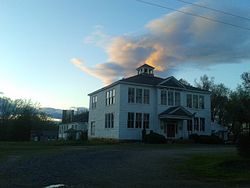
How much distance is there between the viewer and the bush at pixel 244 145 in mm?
16953

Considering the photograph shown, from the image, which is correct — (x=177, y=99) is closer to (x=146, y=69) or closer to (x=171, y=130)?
(x=171, y=130)

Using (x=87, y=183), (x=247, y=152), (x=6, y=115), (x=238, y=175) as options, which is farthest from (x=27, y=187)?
(x=6, y=115)

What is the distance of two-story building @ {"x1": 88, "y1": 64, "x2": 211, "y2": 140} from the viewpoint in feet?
144

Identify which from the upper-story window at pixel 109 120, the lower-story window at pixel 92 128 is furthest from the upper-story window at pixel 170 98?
the lower-story window at pixel 92 128

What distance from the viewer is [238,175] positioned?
14.1 meters

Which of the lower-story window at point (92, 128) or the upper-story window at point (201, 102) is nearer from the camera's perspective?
the upper-story window at point (201, 102)

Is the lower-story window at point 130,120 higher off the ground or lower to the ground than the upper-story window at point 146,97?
lower

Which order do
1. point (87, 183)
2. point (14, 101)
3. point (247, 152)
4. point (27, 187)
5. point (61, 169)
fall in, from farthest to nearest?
point (14, 101) < point (247, 152) < point (61, 169) < point (87, 183) < point (27, 187)

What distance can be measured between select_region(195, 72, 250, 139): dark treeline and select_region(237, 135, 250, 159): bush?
41.4m

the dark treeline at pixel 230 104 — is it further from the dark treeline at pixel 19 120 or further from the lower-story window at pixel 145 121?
the dark treeline at pixel 19 120

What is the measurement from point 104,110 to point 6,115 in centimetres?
5084

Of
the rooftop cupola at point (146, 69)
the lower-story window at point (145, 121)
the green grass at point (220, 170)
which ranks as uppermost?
the rooftop cupola at point (146, 69)

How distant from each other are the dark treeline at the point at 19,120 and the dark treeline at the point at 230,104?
37165 millimetres

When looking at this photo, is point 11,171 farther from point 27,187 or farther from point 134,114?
point 134,114
